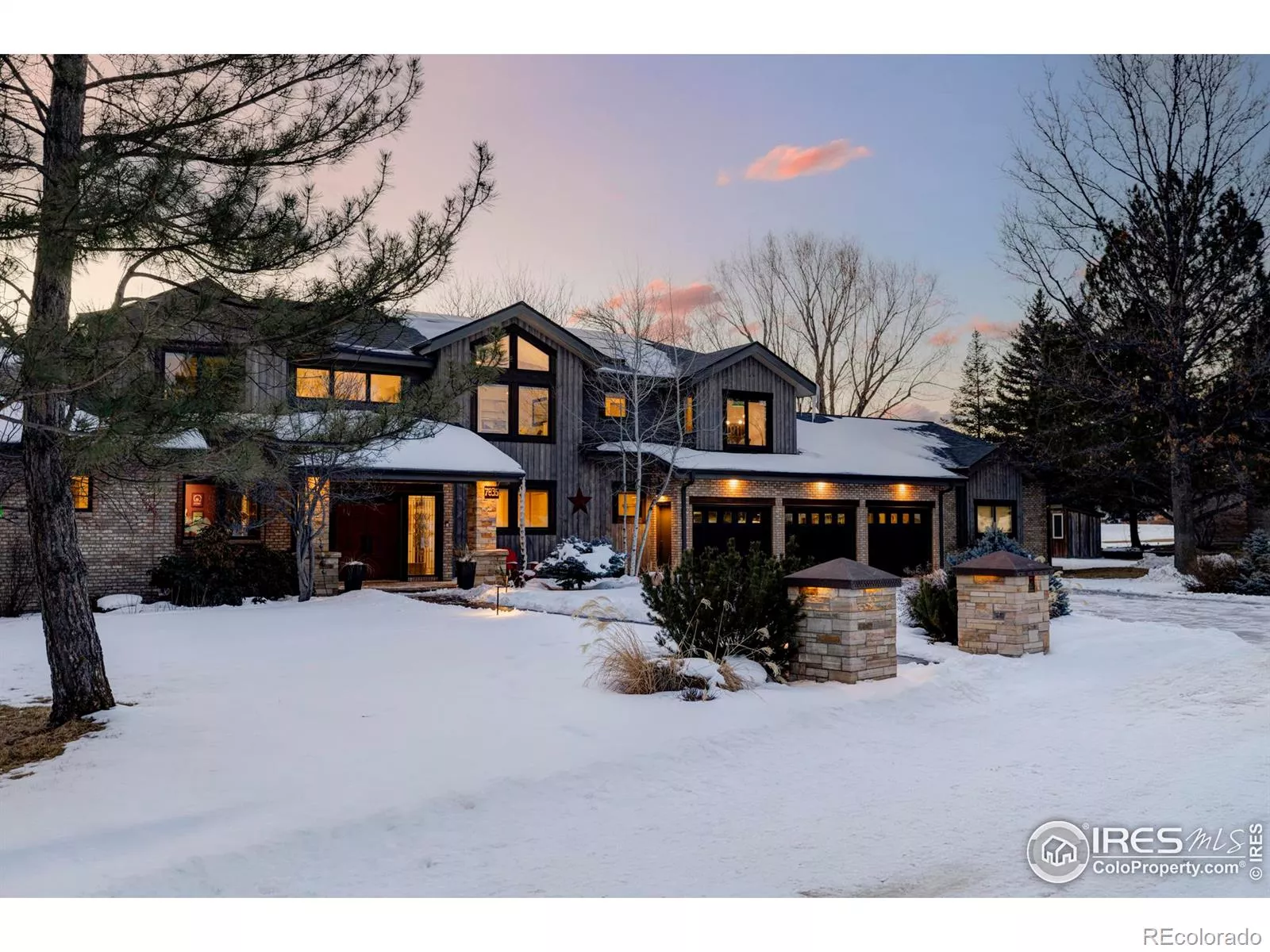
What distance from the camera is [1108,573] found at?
2759 centimetres

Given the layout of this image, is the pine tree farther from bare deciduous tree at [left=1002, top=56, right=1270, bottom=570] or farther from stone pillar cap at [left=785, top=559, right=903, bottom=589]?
stone pillar cap at [left=785, top=559, right=903, bottom=589]

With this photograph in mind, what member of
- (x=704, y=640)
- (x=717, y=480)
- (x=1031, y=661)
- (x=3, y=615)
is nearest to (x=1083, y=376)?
(x=717, y=480)

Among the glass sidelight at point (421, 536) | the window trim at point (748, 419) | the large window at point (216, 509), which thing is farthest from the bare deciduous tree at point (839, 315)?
the large window at point (216, 509)

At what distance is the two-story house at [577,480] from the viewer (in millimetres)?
17766

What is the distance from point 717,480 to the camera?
75.3 ft

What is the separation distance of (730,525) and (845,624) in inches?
574

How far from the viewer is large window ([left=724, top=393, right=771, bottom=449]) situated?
24578mm

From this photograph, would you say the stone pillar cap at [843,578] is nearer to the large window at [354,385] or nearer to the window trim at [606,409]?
the large window at [354,385]

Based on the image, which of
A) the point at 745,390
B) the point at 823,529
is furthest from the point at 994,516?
the point at 745,390

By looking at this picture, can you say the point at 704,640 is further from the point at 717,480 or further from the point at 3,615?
the point at 717,480

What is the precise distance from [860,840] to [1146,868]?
1.40 meters

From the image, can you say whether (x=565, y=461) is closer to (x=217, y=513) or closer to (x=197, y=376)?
(x=217, y=513)

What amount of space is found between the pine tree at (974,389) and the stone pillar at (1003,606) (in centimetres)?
3002

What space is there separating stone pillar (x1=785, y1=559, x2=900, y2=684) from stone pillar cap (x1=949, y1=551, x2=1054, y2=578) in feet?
7.15
